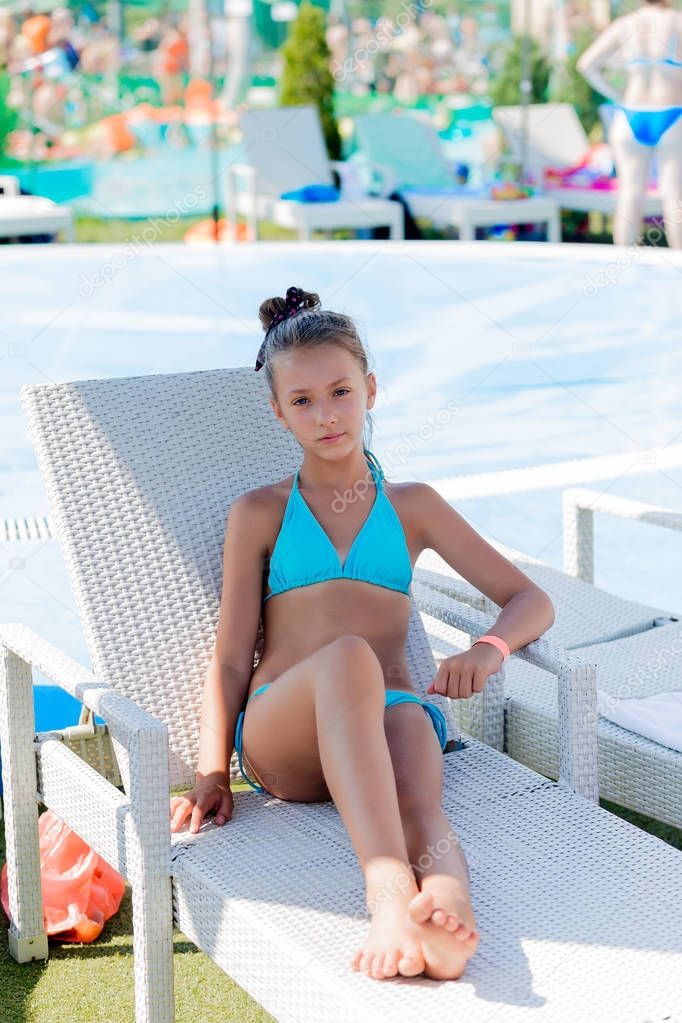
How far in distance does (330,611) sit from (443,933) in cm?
70

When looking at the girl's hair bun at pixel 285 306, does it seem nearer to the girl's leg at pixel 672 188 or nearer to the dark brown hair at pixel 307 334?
the dark brown hair at pixel 307 334

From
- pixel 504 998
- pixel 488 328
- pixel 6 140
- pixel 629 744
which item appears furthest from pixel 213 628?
pixel 6 140

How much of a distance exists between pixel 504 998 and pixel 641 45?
9246mm

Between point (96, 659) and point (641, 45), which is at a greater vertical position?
point (641, 45)

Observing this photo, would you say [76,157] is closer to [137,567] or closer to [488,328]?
[488,328]

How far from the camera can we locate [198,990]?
2.30 metres

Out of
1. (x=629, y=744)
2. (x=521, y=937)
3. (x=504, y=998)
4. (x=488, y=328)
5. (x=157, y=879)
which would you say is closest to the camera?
(x=504, y=998)

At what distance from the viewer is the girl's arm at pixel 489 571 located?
88.9 inches

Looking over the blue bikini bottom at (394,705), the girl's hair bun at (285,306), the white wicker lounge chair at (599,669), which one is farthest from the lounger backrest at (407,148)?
the blue bikini bottom at (394,705)

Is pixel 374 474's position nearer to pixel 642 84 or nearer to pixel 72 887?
pixel 72 887

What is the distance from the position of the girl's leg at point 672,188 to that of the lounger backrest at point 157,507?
8.71 metres

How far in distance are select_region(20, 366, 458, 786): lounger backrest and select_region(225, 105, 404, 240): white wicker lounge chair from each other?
869 cm

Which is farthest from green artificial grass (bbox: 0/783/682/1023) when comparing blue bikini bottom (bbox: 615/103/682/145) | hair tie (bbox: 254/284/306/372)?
blue bikini bottom (bbox: 615/103/682/145)

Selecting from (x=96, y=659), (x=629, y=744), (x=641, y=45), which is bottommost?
(x=629, y=744)
